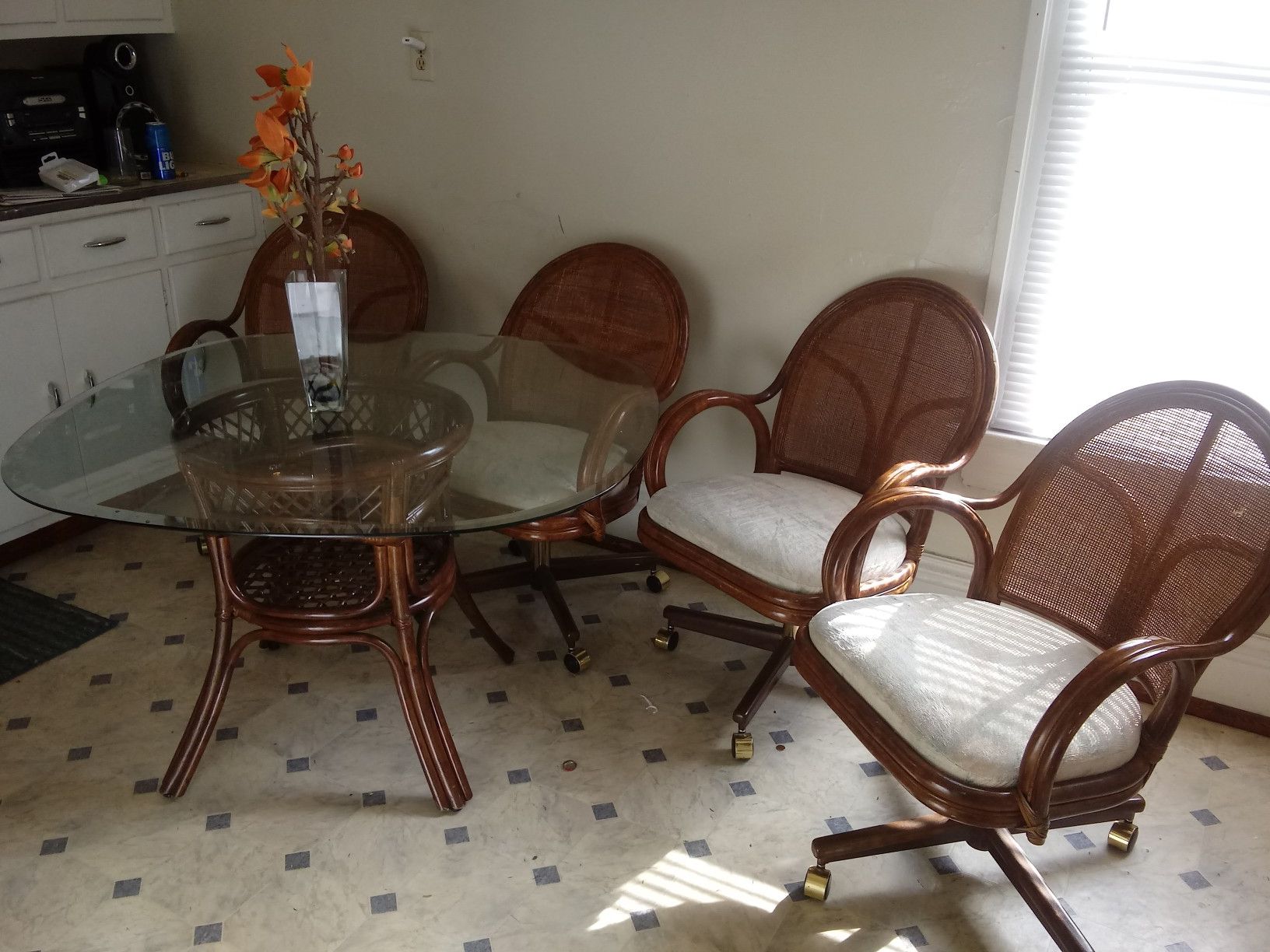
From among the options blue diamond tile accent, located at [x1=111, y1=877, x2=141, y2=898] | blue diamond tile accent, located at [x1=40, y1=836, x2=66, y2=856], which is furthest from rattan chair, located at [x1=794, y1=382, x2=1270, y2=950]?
blue diamond tile accent, located at [x1=40, y1=836, x2=66, y2=856]

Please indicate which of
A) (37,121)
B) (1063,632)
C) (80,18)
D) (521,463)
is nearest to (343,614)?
(521,463)

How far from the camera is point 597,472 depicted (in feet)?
6.89

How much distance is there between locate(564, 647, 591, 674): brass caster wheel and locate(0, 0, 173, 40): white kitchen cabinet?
7.68 ft

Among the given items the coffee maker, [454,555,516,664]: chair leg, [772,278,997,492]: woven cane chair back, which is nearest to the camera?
[772,278,997,492]: woven cane chair back

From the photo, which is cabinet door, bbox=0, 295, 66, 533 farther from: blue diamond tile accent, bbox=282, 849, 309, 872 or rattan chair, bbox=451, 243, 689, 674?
blue diamond tile accent, bbox=282, 849, 309, 872

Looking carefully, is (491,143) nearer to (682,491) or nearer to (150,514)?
(682,491)

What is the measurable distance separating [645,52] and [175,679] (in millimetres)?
1967

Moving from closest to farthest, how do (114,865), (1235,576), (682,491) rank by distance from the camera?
(1235,576)
(114,865)
(682,491)

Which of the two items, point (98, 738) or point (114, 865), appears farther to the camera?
point (98, 738)

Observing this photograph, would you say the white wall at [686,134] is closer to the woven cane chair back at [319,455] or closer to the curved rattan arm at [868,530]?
the curved rattan arm at [868,530]

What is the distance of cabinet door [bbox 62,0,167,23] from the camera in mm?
3211

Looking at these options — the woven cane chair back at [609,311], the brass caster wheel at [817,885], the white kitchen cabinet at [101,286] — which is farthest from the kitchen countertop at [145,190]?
the brass caster wheel at [817,885]

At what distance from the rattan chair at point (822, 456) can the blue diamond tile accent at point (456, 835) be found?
24.0 inches

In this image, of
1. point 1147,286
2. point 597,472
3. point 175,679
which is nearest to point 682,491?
point 597,472
